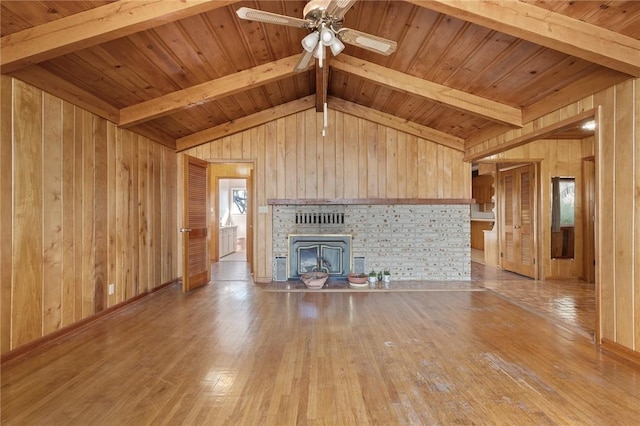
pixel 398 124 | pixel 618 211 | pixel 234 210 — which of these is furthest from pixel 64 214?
pixel 234 210

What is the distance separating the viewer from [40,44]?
2.33m

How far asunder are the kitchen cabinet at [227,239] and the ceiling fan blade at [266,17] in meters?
6.69

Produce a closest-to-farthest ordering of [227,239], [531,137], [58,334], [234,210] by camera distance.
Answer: [58,334] < [531,137] < [227,239] < [234,210]

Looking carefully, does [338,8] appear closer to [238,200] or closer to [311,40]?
[311,40]

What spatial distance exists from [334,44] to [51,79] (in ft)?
8.55

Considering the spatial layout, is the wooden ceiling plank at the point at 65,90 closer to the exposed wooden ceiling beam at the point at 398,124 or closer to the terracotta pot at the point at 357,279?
the exposed wooden ceiling beam at the point at 398,124

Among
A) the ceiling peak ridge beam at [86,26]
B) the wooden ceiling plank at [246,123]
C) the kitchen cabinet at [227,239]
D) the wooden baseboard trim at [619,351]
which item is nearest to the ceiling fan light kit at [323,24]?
the ceiling peak ridge beam at [86,26]

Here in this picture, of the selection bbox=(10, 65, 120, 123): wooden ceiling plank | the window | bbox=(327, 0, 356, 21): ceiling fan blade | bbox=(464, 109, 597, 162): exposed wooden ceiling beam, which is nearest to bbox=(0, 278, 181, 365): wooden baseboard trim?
bbox=(10, 65, 120, 123): wooden ceiling plank

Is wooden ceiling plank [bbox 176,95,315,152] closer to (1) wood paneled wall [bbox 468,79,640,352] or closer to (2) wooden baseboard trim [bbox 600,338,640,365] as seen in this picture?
(1) wood paneled wall [bbox 468,79,640,352]

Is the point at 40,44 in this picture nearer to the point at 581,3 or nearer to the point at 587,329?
the point at 581,3

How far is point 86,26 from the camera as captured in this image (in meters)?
2.31

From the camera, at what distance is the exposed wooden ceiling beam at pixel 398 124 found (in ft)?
A: 17.4

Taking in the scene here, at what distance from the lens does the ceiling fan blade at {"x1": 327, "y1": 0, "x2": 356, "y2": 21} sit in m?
2.00

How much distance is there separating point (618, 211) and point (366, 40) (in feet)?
8.32
